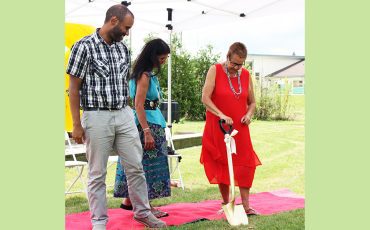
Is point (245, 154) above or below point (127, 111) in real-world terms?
below

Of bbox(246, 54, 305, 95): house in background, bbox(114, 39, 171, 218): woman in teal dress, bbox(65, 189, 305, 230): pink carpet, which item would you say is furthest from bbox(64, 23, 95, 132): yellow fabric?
bbox(246, 54, 305, 95): house in background

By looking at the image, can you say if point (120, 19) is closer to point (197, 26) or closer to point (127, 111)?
point (127, 111)

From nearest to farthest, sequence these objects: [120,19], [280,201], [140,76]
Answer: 1. [120,19]
2. [140,76]
3. [280,201]

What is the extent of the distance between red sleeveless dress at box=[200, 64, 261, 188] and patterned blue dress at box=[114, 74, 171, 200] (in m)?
0.35

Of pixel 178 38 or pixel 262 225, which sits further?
pixel 178 38

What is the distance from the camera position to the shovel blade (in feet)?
12.6

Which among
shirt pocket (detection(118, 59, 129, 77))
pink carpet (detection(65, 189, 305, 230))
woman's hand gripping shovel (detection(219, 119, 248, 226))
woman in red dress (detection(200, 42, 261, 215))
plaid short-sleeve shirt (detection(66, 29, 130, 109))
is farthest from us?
woman in red dress (detection(200, 42, 261, 215))

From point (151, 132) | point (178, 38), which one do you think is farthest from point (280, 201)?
point (178, 38)

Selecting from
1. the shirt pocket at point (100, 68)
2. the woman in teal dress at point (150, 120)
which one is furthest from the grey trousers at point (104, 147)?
the woman in teal dress at point (150, 120)

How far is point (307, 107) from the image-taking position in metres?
Result: 2.73

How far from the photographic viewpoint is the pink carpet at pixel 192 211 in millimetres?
3953

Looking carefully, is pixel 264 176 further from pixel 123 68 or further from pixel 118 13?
pixel 118 13

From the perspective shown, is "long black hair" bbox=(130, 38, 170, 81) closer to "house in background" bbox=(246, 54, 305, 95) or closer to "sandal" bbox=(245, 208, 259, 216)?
"sandal" bbox=(245, 208, 259, 216)

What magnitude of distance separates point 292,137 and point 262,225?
278 inches
